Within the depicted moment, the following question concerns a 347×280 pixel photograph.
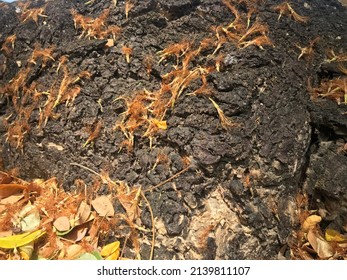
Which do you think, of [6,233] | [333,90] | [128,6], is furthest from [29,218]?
[333,90]

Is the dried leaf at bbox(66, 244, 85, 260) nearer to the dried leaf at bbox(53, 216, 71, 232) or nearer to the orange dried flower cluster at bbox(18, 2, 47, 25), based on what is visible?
the dried leaf at bbox(53, 216, 71, 232)

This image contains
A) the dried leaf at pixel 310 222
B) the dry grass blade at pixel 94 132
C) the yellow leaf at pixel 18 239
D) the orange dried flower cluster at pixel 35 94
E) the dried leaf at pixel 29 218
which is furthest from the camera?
the orange dried flower cluster at pixel 35 94

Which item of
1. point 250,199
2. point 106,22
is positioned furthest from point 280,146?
point 106,22

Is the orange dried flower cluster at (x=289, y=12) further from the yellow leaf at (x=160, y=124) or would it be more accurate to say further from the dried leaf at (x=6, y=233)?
the dried leaf at (x=6, y=233)

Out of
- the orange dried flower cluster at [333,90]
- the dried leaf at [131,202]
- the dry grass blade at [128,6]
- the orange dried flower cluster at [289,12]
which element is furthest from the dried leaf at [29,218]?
the orange dried flower cluster at [289,12]
